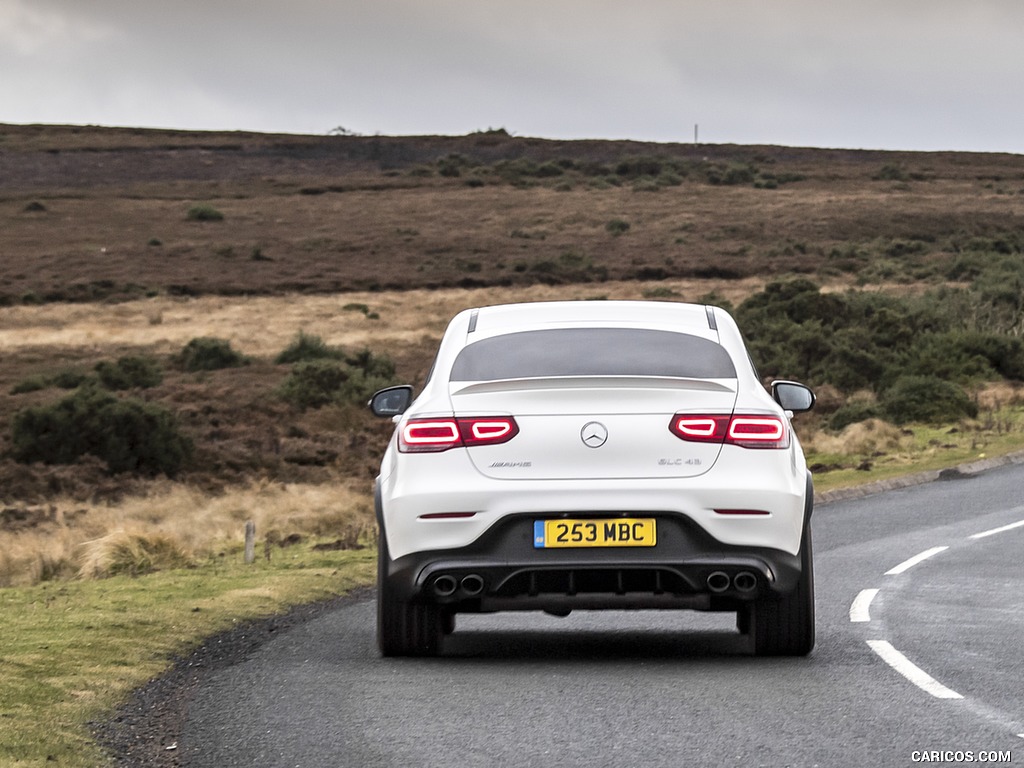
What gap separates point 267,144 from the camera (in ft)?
384

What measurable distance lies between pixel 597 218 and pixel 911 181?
26.3 metres

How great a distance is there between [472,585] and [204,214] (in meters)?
83.8

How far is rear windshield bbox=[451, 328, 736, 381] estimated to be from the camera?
8625mm

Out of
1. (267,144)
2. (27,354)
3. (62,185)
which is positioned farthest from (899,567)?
Result: (267,144)

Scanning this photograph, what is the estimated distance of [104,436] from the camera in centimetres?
3241

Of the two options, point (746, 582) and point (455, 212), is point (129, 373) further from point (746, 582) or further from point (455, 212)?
point (455, 212)

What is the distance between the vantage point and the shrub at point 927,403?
3631 centimetres

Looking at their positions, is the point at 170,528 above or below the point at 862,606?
below

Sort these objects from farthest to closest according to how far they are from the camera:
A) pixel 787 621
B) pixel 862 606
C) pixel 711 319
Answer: pixel 862 606 < pixel 711 319 < pixel 787 621

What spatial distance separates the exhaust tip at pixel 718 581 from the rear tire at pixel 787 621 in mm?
483

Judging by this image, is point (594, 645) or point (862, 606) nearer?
point (594, 645)

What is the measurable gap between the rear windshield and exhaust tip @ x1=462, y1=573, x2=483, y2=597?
101 centimetres

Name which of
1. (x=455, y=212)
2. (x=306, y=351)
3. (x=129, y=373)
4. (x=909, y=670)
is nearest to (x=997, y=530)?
(x=909, y=670)

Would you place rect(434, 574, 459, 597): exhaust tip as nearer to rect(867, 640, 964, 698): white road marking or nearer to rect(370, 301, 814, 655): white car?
rect(370, 301, 814, 655): white car
